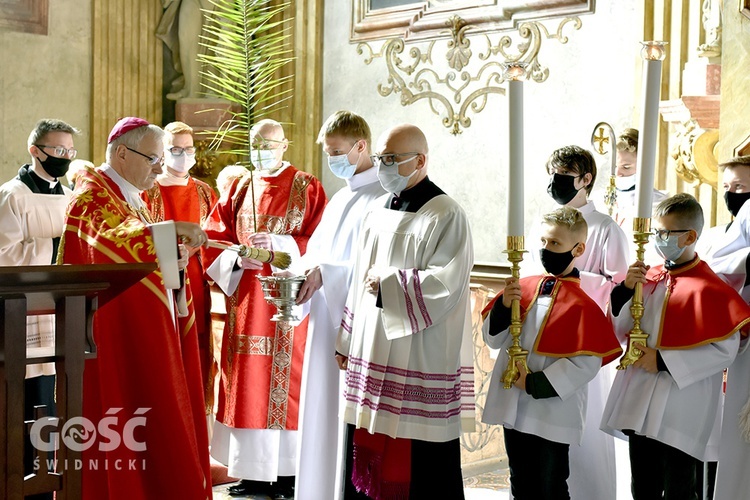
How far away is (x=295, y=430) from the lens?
5359 millimetres

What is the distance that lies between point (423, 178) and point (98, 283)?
1.51m

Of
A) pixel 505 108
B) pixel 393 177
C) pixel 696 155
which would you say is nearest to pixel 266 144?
pixel 393 177

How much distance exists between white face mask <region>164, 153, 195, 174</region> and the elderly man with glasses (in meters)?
1.98

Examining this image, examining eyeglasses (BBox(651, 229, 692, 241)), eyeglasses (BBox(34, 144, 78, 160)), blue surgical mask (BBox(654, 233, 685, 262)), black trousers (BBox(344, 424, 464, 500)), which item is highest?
eyeglasses (BBox(34, 144, 78, 160))

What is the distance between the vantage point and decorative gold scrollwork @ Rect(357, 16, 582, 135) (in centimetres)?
700

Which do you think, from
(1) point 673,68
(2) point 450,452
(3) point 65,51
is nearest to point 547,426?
(2) point 450,452

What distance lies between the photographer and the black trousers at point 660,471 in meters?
3.74

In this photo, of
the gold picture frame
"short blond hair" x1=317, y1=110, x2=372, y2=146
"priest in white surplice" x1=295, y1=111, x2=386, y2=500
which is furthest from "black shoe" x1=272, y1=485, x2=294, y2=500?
the gold picture frame

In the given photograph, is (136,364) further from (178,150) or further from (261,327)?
(178,150)

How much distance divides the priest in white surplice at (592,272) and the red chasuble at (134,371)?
5.28 ft

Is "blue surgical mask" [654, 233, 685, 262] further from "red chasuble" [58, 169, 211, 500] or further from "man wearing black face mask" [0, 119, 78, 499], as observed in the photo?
"man wearing black face mask" [0, 119, 78, 499]

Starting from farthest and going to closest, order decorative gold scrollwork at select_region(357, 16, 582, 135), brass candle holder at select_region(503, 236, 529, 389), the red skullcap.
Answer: decorative gold scrollwork at select_region(357, 16, 582, 135), the red skullcap, brass candle holder at select_region(503, 236, 529, 389)

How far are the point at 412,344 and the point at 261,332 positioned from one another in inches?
61.6

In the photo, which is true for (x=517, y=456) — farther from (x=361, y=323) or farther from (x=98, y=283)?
(x=98, y=283)
